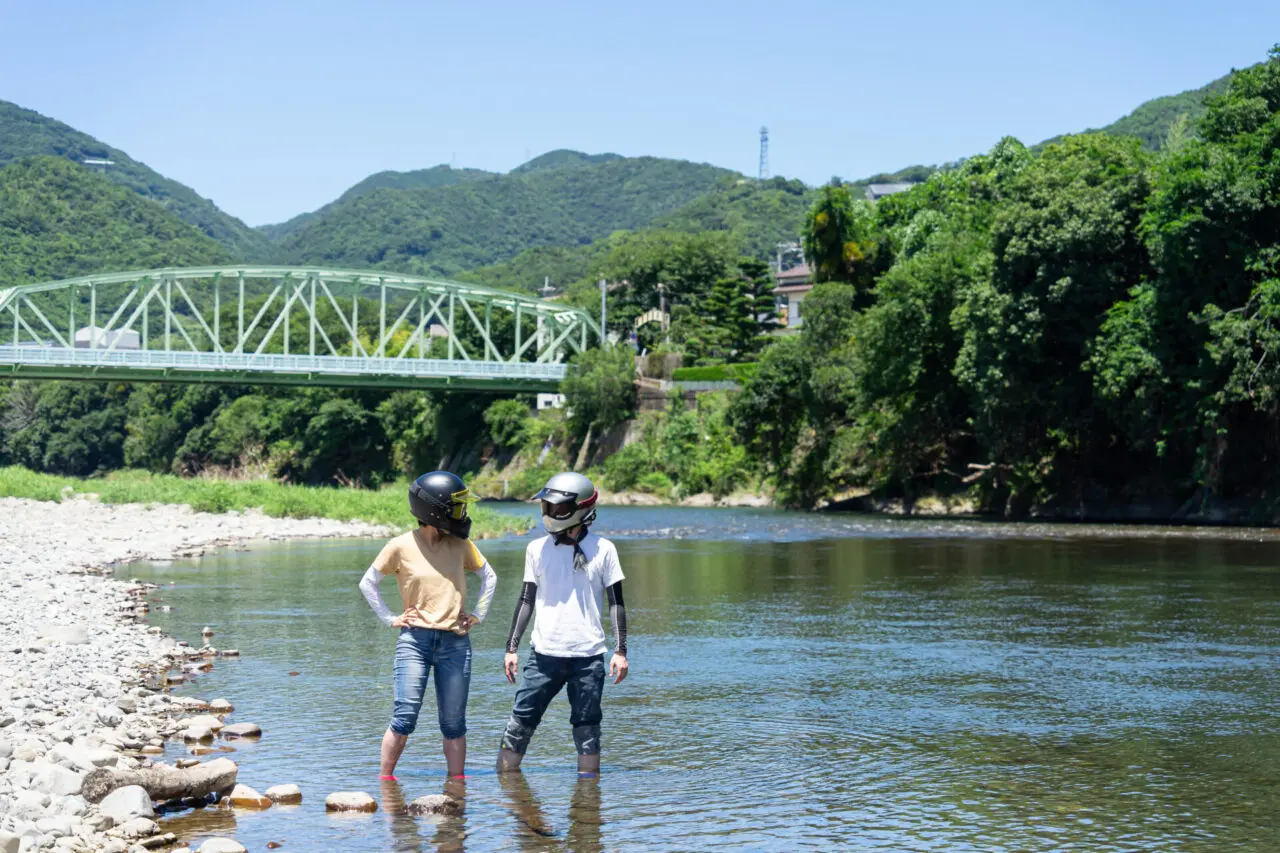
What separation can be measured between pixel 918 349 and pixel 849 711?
43.2 meters

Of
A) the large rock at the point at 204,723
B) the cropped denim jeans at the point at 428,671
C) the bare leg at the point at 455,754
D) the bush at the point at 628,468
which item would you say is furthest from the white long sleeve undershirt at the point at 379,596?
the bush at the point at 628,468

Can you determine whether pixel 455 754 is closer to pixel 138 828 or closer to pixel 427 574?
pixel 427 574

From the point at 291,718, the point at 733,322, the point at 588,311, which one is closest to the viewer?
the point at 291,718

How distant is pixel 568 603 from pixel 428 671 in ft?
3.43

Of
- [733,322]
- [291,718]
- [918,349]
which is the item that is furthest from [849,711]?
[733,322]

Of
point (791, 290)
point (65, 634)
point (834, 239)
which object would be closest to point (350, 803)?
point (65, 634)

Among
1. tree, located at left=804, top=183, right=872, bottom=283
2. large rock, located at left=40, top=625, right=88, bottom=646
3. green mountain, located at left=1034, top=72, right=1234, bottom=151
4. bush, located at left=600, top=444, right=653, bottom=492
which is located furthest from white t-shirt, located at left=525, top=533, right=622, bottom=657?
green mountain, located at left=1034, top=72, right=1234, bottom=151

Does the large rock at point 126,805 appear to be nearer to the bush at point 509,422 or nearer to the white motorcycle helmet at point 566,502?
the white motorcycle helmet at point 566,502

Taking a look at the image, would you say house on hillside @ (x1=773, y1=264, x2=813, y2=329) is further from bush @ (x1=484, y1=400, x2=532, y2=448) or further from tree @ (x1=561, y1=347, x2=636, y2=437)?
tree @ (x1=561, y1=347, x2=636, y2=437)

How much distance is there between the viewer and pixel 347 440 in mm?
104500

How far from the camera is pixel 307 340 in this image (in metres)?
119

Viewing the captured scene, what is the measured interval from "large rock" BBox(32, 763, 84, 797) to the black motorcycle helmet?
8.63 ft

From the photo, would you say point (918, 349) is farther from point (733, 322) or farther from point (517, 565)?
point (733, 322)

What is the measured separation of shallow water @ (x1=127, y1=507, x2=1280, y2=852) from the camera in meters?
9.16
